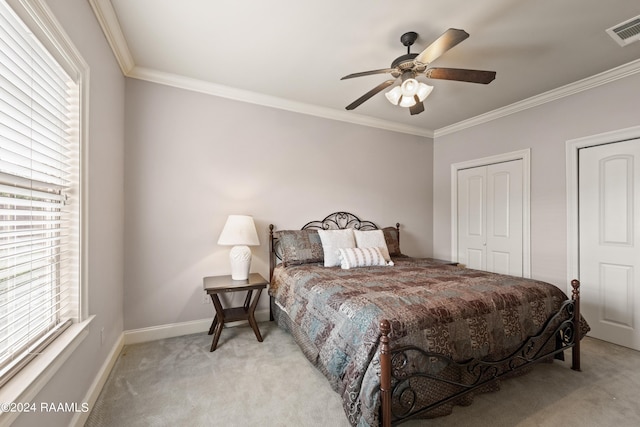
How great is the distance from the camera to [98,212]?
6.28 feet

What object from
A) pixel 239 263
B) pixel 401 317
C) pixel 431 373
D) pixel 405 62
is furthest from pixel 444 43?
pixel 239 263

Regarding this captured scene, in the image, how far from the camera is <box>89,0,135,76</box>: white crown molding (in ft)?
6.07

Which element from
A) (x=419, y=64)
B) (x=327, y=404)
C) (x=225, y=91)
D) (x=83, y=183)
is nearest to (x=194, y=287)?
(x=83, y=183)

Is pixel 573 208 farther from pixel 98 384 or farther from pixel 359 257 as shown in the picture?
pixel 98 384

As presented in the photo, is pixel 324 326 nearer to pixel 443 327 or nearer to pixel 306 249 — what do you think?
pixel 443 327

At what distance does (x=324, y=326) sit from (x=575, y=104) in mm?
3515

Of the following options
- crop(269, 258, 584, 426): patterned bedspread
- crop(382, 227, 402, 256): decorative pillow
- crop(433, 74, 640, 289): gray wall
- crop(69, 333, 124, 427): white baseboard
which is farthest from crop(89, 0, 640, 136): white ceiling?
crop(69, 333, 124, 427): white baseboard

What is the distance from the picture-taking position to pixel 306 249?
10.2 ft

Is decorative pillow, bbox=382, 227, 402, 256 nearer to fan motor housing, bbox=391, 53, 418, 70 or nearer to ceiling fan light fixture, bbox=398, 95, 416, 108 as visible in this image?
ceiling fan light fixture, bbox=398, 95, 416, 108

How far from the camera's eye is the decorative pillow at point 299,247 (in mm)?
3025

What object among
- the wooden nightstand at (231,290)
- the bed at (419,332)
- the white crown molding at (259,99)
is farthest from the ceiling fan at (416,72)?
the wooden nightstand at (231,290)

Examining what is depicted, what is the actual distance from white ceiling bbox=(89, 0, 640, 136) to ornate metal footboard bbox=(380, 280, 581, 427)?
2.12m

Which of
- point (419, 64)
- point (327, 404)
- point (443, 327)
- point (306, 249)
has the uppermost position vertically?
point (419, 64)

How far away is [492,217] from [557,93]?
1.57 metres
